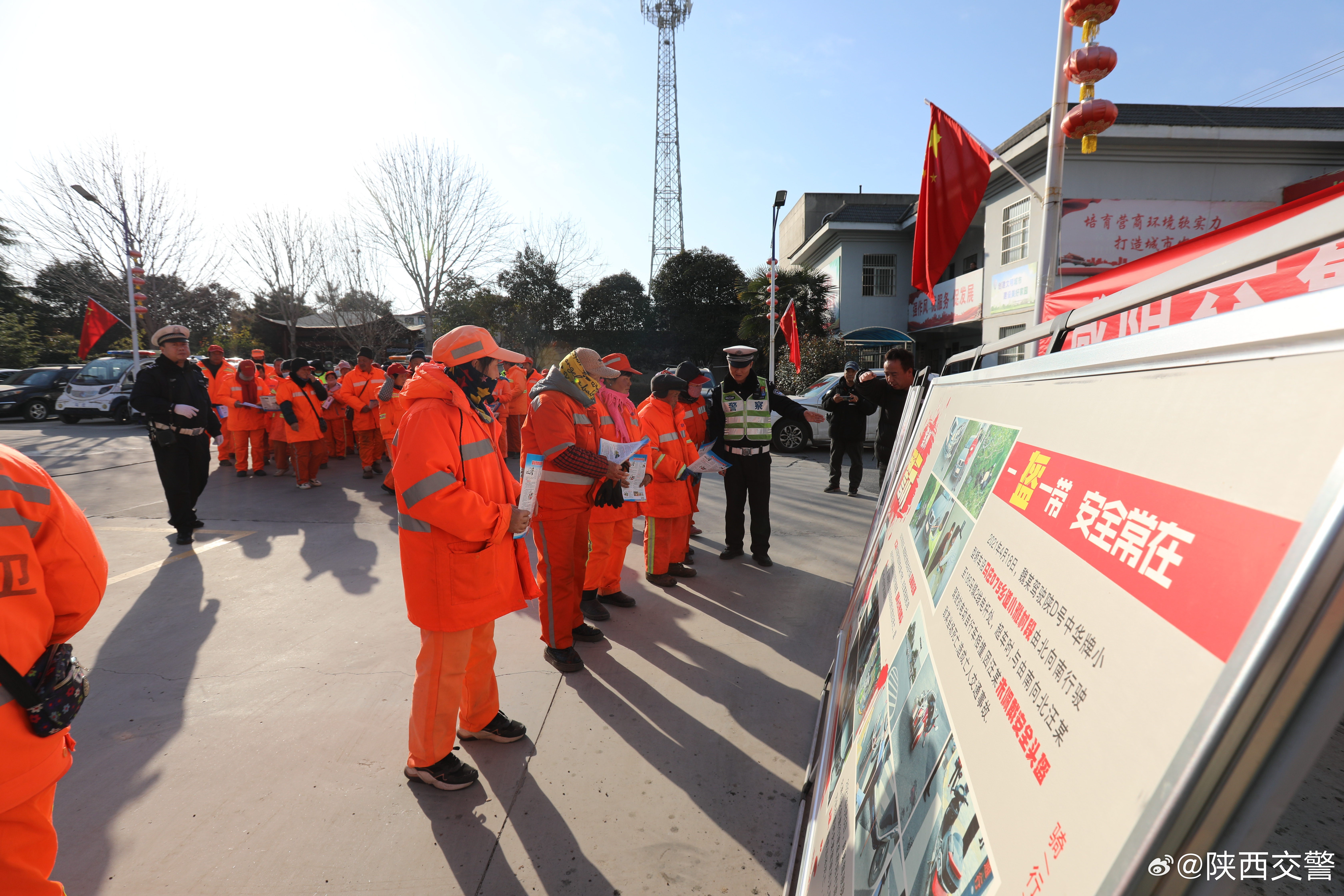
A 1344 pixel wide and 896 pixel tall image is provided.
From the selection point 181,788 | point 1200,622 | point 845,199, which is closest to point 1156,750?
point 1200,622

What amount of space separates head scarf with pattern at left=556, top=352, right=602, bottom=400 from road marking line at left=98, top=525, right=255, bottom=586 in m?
4.04

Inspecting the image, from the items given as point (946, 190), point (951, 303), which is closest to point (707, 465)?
point (946, 190)

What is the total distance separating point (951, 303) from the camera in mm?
18812

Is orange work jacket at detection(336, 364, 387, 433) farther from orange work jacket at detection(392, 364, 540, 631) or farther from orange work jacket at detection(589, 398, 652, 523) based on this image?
orange work jacket at detection(392, 364, 540, 631)

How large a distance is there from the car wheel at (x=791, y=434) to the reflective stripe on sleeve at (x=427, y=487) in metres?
10.1

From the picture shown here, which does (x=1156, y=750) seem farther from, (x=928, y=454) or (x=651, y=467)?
(x=651, y=467)

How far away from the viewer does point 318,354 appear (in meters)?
37.0

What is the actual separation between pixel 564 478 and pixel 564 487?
52mm

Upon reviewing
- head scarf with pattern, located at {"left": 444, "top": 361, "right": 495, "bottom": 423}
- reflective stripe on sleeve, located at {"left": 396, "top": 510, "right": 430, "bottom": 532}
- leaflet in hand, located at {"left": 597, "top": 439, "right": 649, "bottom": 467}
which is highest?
head scarf with pattern, located at {"left": 444, "top": 361, "right": 495, "bottom": 423}

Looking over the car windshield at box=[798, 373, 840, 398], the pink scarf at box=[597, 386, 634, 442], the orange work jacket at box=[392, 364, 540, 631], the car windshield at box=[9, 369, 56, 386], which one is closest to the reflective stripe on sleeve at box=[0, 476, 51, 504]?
the orange work jacket at box=[392, 364, 540, 631]

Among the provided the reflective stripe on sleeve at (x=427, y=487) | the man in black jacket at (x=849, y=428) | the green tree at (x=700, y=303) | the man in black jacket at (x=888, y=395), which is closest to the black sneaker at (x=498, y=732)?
the reflective stripe on sleeve at (x=427, y=487)

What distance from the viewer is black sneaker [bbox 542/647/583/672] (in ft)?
11.8

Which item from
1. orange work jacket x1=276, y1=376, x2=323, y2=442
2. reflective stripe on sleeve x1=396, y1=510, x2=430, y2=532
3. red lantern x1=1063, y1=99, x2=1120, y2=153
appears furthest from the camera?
orange work jacket x1=276, y1=376, x2=323, y2=442

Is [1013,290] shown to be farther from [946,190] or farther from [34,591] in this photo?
[34,591]
